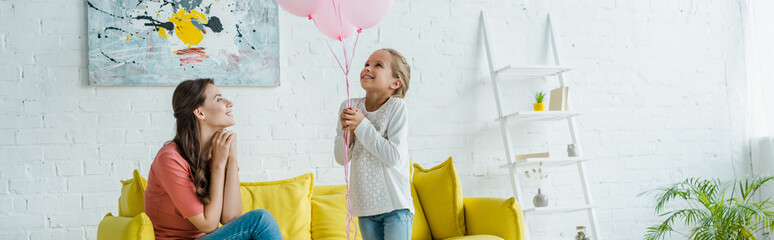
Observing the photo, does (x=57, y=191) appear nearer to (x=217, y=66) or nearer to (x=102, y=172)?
(x=102, y=172)

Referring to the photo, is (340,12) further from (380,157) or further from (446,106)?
(446,106)

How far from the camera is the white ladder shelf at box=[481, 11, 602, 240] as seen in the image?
347 cm

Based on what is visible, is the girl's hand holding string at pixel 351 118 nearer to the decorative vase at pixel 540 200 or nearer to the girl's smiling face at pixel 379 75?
the girl's smiling face at pixel 379 75

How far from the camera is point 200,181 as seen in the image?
2121 millimetres

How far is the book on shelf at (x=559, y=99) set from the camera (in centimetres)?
355

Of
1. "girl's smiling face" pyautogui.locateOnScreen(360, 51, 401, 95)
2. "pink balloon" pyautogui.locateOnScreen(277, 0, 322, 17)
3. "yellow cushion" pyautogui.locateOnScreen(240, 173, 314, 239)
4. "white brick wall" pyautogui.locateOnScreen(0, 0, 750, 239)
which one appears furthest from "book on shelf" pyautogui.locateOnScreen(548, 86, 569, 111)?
"pink balloon" pyautogui.locateOnScreen(277, 0, 322, 17)

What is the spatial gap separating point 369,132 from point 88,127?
1629mm

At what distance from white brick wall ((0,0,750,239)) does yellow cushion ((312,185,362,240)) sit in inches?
15.1

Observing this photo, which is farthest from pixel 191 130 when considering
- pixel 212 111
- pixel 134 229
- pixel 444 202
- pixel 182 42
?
pixel 444 202

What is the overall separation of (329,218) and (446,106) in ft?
3.30

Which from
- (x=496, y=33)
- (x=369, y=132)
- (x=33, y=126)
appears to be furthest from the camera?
(x=496, y=33)

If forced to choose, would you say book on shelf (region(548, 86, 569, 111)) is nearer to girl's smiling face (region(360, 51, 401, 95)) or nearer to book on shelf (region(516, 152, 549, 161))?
book on shelf (region(516, 152, 549, 161))

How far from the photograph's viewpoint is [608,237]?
3828mm

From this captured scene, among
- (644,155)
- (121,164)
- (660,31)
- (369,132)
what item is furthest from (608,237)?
(121,164)
